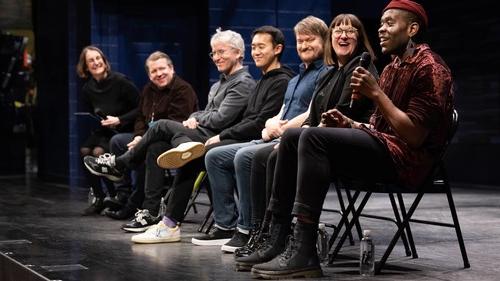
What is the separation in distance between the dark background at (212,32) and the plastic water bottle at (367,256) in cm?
421

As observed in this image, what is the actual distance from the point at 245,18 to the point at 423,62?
4.31 meters

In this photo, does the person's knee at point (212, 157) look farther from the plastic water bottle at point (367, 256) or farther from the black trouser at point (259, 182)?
the plastic water bottle at point (367, 256)

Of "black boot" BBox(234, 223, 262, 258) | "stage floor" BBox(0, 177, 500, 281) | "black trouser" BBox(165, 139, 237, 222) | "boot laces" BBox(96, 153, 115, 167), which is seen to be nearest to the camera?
"stage floor" BBox(0, 177, 500, 281)

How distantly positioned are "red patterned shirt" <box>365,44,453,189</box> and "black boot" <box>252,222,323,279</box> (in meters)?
0.42

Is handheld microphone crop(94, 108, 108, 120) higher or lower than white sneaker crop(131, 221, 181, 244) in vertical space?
higher

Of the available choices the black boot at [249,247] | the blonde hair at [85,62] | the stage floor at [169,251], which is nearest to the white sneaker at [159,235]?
the stage floor at [169,251]

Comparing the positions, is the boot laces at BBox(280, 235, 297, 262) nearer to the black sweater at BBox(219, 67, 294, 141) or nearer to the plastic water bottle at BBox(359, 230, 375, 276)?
the plastic water bottle at BBox(359, 230, 375, 276)

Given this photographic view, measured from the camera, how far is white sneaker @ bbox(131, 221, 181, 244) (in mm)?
4336

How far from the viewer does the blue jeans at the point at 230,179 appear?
13.1 ft

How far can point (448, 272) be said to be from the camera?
332 cm

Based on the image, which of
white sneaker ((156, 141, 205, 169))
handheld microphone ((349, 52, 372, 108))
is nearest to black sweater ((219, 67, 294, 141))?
white sneaker ((156, 141, 205, 169))

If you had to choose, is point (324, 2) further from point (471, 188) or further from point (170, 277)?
point (170, 277)

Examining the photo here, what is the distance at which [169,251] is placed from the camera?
405cm

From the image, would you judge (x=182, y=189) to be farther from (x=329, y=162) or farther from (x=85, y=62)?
(x=85, y=62)
